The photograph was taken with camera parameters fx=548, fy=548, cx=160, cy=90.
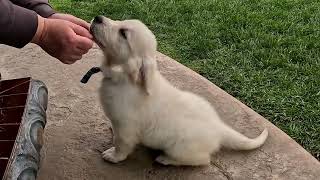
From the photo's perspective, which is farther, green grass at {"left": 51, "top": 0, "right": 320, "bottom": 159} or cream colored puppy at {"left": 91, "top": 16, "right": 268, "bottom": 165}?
green grass at {"left": 51, "top": 0, "right": 320, "bottom": 159}

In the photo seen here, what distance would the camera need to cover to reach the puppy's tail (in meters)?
2.88

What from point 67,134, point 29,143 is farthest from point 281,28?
point 29,143

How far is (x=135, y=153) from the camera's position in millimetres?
2965

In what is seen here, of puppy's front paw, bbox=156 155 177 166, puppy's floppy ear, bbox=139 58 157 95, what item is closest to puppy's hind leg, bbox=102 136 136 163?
puppy's front paw, bbox=156 155 177 166

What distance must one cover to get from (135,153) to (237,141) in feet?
1.81

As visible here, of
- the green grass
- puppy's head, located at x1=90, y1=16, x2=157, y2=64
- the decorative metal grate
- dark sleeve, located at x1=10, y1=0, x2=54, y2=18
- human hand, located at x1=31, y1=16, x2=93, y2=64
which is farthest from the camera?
the green grass

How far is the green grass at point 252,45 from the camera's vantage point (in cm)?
364

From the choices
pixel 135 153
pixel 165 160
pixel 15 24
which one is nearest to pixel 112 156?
pixel 135 153

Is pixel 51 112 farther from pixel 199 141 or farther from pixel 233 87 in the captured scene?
pixel 233 87

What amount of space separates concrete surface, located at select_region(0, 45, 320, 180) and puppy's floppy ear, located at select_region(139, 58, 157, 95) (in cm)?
51

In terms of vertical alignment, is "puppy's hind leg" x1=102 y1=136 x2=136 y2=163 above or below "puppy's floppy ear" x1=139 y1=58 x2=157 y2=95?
below

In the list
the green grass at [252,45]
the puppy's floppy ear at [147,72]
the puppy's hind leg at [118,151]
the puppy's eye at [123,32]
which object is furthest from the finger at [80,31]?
the green grass at [252,45]

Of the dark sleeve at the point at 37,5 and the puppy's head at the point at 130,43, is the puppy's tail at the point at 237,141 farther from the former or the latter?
the dark sleeve at the point at 37,5

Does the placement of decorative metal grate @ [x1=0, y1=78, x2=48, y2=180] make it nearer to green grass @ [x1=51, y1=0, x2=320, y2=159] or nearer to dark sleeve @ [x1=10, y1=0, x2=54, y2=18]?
dark sleeve @ [x1=10, y1=0, x2=54, y2=18]
